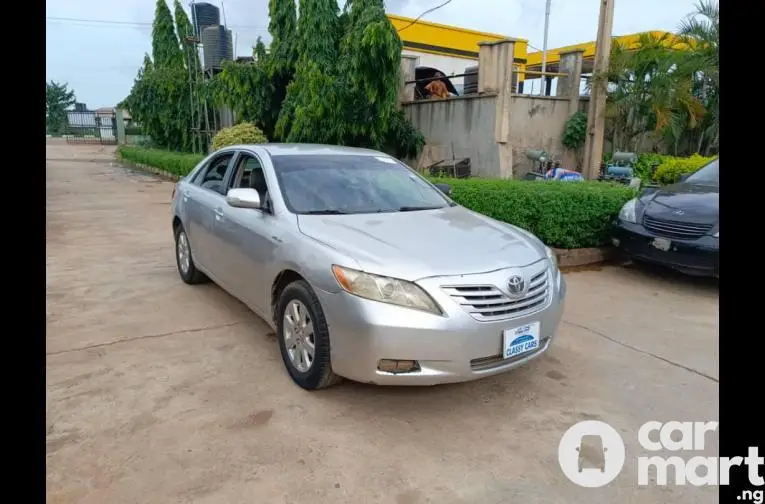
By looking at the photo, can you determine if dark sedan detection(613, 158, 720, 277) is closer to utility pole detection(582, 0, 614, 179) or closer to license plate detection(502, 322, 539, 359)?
license plate detection(502, 322, 539, 359)

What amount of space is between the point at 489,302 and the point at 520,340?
0.32 metres

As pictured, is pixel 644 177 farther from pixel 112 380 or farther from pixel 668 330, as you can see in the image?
pixel 112 380

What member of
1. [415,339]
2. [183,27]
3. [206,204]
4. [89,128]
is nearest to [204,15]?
[183,27]

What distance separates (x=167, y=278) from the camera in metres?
5.65

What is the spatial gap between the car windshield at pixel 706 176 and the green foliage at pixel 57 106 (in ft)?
208

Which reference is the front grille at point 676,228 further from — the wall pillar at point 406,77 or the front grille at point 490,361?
the wall pillar at point 406,77

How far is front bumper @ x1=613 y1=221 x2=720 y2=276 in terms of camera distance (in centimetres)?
503

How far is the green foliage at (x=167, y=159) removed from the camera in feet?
49.2

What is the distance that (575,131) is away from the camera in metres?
10.4

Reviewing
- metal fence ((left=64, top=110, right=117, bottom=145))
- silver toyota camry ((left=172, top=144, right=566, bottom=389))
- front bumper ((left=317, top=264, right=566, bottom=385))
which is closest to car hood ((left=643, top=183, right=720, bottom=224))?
silver toyota camry ((left=172, top=144, right=566, bottom=389))

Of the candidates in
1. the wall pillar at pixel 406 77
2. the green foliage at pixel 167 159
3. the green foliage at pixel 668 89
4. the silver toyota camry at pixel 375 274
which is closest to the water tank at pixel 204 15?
the green foliage at pixel 167 159

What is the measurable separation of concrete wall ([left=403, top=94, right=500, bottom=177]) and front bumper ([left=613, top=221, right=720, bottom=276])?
435 cm

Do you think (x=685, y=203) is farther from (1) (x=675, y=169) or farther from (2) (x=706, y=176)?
(1) (x=675, y=169)
